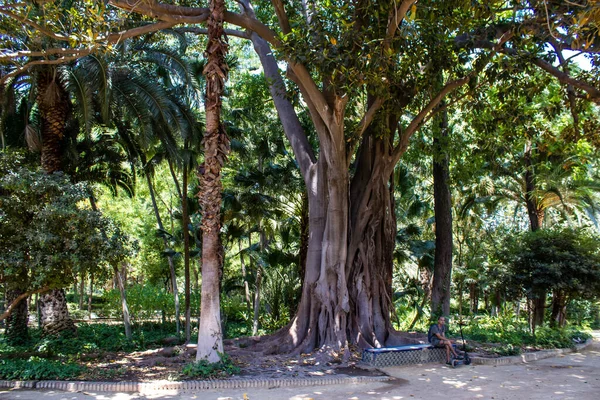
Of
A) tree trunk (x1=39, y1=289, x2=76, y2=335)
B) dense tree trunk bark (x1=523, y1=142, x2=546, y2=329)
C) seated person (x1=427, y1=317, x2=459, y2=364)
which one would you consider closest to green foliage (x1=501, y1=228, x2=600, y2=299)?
dense tree trunk bark (x1=523, y1=142, x2=546, y2=329)

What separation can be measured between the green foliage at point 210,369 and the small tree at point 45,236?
2.87m

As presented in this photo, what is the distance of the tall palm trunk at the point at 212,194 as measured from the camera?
938 cm

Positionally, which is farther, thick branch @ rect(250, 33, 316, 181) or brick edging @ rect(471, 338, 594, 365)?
thick branch @ rect(250, 33, 316, 181)

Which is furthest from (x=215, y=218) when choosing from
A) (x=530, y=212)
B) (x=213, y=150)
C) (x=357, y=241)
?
(x=530, y=212)

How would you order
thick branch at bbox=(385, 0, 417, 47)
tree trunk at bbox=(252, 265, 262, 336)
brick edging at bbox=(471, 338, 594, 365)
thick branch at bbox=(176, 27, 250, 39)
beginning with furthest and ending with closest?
tree trunk at bbox=(252, 265, 262, 336)
thick branch at bbox=(176, 27, 250, 39)
brick edging at bbox=(471, 338, 594, 365)
thick branch at bbox=(385, 0, 417, 47)

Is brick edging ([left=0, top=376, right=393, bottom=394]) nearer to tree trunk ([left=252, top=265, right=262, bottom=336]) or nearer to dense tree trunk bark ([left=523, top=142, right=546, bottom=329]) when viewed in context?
tree trunk ([left=252, top=265, right=262, bottom=336])

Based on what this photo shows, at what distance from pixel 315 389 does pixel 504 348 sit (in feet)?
18.3

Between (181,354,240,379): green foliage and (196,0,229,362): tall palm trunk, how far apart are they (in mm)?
156

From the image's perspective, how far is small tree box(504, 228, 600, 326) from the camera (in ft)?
46.6

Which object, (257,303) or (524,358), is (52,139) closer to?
(257,303)

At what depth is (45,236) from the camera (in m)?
9.36

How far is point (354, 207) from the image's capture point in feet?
40.8

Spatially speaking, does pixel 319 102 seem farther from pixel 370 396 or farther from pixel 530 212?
pixel 530 212

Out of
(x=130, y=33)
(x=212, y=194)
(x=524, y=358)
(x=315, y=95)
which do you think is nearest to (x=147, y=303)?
(x=212, y=194)
